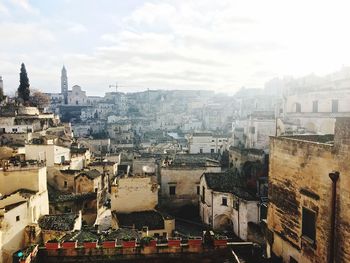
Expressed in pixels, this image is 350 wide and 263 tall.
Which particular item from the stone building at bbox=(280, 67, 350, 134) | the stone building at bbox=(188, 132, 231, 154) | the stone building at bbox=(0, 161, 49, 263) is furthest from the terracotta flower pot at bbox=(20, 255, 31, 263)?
the stone building at bbox=(188, 132, 231, 154)

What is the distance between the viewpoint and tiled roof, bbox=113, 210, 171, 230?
28.3m

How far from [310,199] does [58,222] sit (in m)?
20.0

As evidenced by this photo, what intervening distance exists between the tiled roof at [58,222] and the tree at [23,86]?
158 feet

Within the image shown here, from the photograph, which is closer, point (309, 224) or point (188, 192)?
point (309, 224)

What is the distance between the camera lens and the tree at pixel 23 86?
69.2 m

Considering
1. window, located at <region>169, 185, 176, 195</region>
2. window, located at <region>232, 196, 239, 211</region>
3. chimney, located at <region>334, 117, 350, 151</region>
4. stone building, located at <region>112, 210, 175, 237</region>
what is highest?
chimney, located at <region>334, 117, 350, 151</region>

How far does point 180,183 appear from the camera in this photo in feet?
123

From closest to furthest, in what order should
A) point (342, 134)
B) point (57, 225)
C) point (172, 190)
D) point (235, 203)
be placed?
point (342, 134) < point (57, 225) < point (235, 203) < point (172, 190)

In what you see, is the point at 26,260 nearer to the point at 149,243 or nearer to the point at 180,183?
the point at 149,243

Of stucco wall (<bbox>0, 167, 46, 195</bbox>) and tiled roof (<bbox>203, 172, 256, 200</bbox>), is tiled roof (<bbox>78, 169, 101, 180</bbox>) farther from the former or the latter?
tiled roof (<bbox>203, 172, 256, 200</bbox>)

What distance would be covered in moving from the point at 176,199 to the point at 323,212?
28081 millimetres

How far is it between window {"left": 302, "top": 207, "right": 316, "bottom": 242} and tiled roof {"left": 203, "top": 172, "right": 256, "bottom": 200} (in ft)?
63.4

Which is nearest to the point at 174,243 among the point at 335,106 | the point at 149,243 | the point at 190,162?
the point at 149,243

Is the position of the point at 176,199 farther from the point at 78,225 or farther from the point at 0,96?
the point at 0,96
